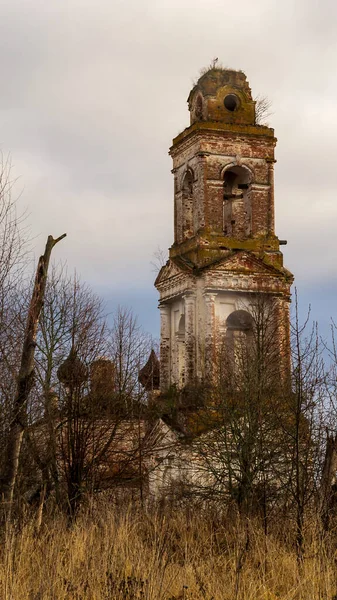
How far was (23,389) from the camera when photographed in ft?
31.0

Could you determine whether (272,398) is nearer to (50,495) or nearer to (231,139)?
(50,495)

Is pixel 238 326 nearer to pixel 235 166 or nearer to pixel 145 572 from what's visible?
pixel 235 166

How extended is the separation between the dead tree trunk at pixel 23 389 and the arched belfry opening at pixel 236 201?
650 inches

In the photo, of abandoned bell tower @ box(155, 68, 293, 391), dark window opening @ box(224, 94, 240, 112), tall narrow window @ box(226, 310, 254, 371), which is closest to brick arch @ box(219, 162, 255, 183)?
abandoned bell tower @ box(155, 68, 293, 391)

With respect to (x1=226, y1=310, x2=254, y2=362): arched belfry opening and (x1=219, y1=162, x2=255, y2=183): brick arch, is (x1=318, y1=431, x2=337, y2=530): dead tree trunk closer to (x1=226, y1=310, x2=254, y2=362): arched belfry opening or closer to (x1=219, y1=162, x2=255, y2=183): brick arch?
(x1=226, y1=310, x2=254, y2=362): arched belfry opening

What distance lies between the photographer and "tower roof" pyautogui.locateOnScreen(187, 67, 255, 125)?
25.9m

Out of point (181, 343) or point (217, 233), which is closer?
point (217, 233)

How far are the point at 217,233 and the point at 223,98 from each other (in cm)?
410

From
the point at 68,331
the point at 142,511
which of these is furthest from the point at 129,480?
the point at 142,511

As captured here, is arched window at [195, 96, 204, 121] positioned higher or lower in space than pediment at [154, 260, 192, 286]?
higher

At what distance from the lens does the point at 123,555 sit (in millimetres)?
7398

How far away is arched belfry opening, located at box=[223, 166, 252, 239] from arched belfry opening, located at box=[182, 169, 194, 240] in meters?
0.98

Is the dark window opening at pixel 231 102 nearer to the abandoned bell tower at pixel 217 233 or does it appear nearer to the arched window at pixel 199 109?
the abandoned bell tower at pixel 217 233

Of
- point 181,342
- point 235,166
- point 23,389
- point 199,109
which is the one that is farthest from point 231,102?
point 23,389
